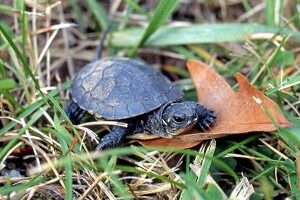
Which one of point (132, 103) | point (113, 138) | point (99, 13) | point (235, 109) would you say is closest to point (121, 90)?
point (132, 103)

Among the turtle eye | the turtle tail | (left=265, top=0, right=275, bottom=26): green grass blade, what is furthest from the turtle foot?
(left=265, top=0, right=275, bottom=26): green grass blade

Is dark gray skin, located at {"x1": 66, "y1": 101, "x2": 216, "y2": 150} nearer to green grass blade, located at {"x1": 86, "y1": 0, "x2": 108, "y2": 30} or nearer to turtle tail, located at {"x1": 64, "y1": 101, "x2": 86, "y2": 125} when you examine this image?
turtle tail, located at {"x1": 64, "y1": 101, "x2": 86, "y2": 125}

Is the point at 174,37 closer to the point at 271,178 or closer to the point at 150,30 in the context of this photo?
the point at 150,30

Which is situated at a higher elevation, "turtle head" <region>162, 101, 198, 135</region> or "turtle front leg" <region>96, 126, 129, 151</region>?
"turtle head" <region>162, 101, 198, 135</region>

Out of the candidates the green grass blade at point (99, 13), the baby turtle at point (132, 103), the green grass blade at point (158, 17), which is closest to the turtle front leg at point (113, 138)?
the baby turtle at point (132, 103)

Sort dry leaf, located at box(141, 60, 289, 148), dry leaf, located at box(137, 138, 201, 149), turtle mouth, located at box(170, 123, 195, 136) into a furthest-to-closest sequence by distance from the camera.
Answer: turtle mouth, located at box(170, 123, 195, 136)
dry leaf, located at box(137, 138, 201, 149)
dry leaf, located at box(141, 60, 289, 148)

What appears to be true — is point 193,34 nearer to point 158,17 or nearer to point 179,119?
point 158,17

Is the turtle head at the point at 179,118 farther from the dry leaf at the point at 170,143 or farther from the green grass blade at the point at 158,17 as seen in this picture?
the green grass blade at the point at 158,17

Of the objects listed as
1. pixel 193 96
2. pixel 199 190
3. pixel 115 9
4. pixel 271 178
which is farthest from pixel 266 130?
pixel 115 9

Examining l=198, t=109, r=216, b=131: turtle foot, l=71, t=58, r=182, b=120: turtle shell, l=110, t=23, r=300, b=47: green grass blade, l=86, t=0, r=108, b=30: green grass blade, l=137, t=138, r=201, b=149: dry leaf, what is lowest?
l=137, t=138, r=201, b=149: dry leaf
